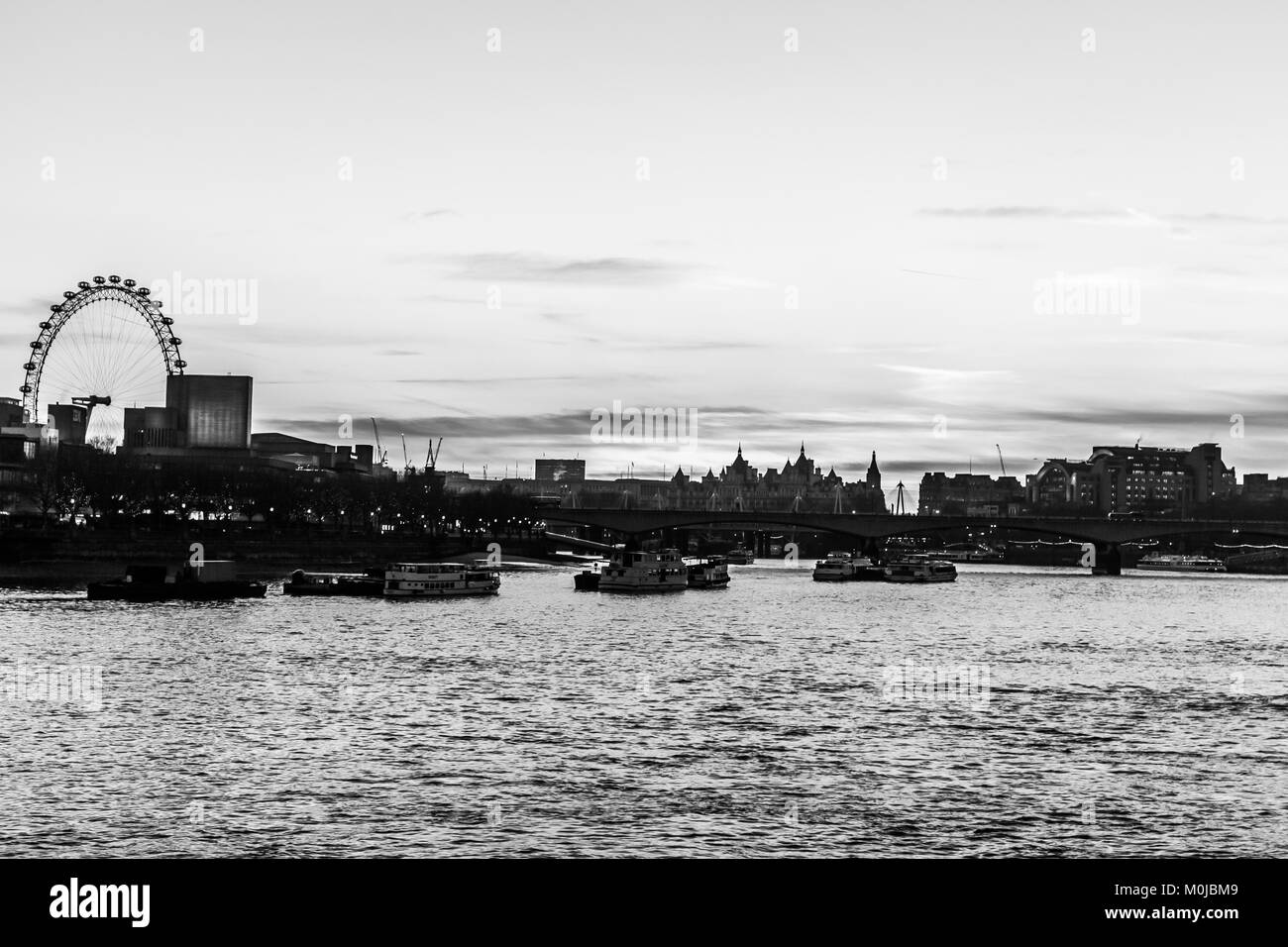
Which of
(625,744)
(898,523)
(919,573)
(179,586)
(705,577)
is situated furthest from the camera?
(898,523)

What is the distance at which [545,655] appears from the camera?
65.8m

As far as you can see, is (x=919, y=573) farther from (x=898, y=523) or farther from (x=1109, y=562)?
(x=1109, y=562)

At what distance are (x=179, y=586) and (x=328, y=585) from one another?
14130 millimetres

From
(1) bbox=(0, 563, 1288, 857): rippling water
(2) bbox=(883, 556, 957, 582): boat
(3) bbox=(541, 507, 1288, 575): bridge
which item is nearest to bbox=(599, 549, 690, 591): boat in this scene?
(2) bbox=(883, 556, 957, 582): boat

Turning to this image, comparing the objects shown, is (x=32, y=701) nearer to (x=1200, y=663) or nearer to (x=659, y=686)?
(x=659, y=686)

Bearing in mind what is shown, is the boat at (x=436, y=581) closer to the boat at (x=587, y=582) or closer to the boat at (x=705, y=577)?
the boat at (x=587, y=582)

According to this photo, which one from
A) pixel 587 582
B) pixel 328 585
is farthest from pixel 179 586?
pixel 587 582

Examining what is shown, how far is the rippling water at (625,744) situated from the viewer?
29.2 m

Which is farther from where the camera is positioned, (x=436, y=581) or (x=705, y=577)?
(x=705, y=577)

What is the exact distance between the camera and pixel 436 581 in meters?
114

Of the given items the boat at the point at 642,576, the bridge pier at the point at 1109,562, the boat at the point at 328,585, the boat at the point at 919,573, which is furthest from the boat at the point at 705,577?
the bridge pier at the point at 1109,562
